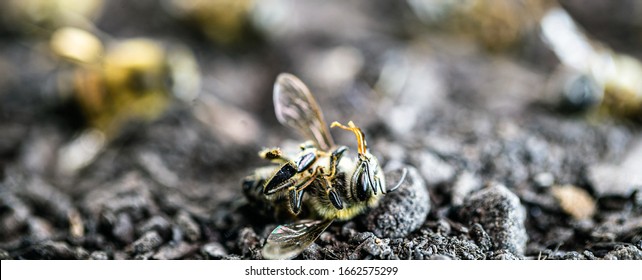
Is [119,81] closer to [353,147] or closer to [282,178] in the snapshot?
[353,147]

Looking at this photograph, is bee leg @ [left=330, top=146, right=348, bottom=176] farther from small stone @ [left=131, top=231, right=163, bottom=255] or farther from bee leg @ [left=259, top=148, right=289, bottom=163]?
small stone @ [left=131, top=231, right=163, bottom=255]

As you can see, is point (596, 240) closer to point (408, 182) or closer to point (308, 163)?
point (408, 182)

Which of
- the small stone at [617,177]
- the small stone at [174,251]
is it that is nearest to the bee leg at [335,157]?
the small stone at [174,251]

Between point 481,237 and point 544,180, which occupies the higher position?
point 544,180

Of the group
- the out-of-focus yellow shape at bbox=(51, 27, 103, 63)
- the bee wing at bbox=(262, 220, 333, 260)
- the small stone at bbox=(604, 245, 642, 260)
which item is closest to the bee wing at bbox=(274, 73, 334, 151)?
the bee wing at bbox=(262, 220, 333, 260)

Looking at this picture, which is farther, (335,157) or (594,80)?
(594,80)

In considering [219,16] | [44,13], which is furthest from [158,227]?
[44,13]
